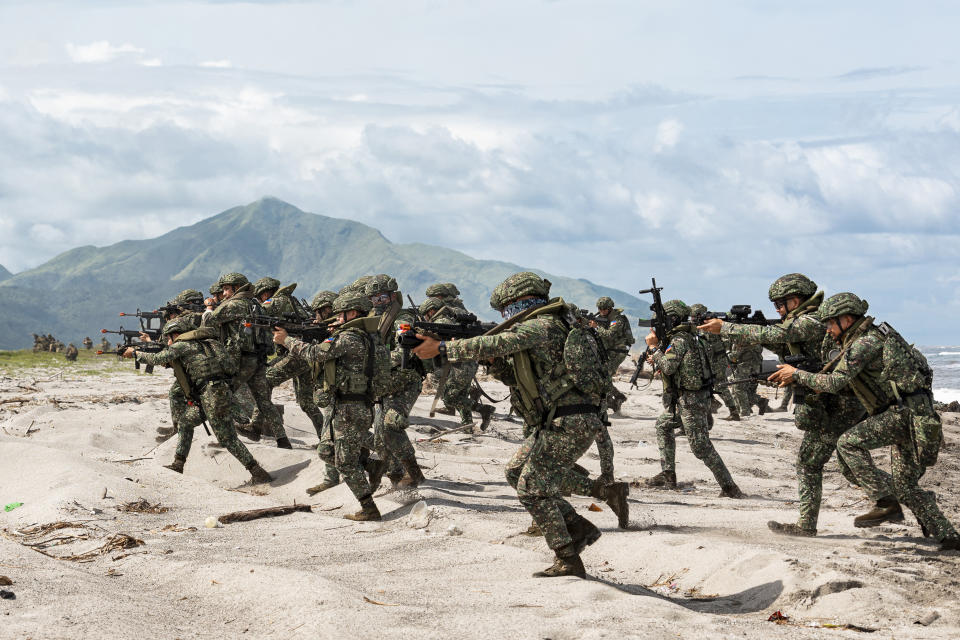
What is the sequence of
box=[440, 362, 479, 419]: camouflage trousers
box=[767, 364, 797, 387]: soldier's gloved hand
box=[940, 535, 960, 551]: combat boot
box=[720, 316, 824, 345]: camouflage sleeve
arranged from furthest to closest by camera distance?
1. box=[440, 362, 479, 419]: camouflage trousers
2. box=[720, 316, 824, 345]: camouflage sleeve
3. box=[767, 364, 797, 387]: soldier's gloved hand
4. box=[940, 535, 960, 551]: combat boot

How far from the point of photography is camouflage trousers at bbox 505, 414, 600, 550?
6512 mm

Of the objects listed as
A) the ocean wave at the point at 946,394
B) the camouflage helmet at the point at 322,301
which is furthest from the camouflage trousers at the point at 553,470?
the ocean wave at the point at 946,394

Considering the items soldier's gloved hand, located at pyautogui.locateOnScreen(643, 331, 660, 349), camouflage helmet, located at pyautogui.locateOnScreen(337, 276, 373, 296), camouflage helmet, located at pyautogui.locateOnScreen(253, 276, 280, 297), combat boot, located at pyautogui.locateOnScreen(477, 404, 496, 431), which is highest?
camouflage helmet, located at pyautogui.locateOnScreen(253, 276, 280, 297)

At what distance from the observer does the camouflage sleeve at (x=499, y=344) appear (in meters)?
6.32

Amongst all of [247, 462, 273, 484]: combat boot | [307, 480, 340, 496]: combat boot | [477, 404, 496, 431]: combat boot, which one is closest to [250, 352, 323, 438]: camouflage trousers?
[247, 462, 273, 484]: combat boot

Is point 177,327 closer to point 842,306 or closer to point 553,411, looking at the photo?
point 553,411

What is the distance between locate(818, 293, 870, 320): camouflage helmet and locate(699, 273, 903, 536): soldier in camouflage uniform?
59cm

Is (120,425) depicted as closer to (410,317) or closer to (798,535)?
(410,317)

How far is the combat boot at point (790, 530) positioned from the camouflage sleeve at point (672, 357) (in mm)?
2657

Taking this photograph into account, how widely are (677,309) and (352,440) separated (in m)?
4.55

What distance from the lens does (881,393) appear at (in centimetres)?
760

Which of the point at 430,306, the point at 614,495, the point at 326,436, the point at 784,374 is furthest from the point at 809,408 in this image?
the point at 430,306

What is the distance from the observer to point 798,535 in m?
8.23

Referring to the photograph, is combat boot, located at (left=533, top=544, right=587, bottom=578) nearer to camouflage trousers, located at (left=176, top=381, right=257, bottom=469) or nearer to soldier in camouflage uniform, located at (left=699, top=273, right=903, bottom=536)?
soldier in camouflage uniform, located at (left=699, top=273, right=903, bottom=536)
